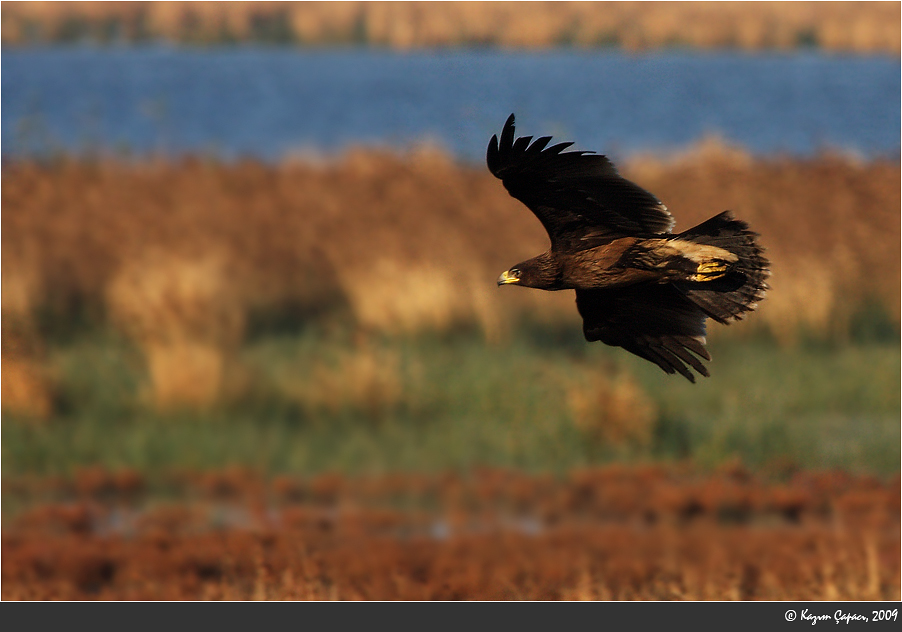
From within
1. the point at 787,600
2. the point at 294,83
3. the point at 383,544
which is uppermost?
the point at 294,83

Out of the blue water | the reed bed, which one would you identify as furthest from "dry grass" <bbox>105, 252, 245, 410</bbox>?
the blue water

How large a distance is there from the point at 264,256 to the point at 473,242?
256 cm

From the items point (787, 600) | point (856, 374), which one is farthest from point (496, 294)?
point (787, 600)

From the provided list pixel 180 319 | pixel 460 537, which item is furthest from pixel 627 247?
pixel 180 319

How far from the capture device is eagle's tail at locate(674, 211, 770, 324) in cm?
475

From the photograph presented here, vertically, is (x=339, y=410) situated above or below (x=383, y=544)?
above

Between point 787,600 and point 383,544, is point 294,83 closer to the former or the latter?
point 383,544

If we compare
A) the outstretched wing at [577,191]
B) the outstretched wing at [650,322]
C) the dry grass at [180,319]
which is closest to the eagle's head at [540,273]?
the outstretched wing at [577,191]

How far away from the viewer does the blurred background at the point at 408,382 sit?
10617 millimetres

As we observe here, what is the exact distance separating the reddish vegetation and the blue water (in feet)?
15.7

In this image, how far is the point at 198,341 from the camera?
13297 millimetres

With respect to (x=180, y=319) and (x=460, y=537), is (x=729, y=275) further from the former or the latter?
(x=180, y=319)

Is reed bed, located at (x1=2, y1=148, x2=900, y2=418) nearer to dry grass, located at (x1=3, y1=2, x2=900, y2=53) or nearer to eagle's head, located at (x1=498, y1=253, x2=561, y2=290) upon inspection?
dry grass, located at (x1=3, y1=2, x2=900, y2=53)

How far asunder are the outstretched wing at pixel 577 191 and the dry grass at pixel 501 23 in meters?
16.6
